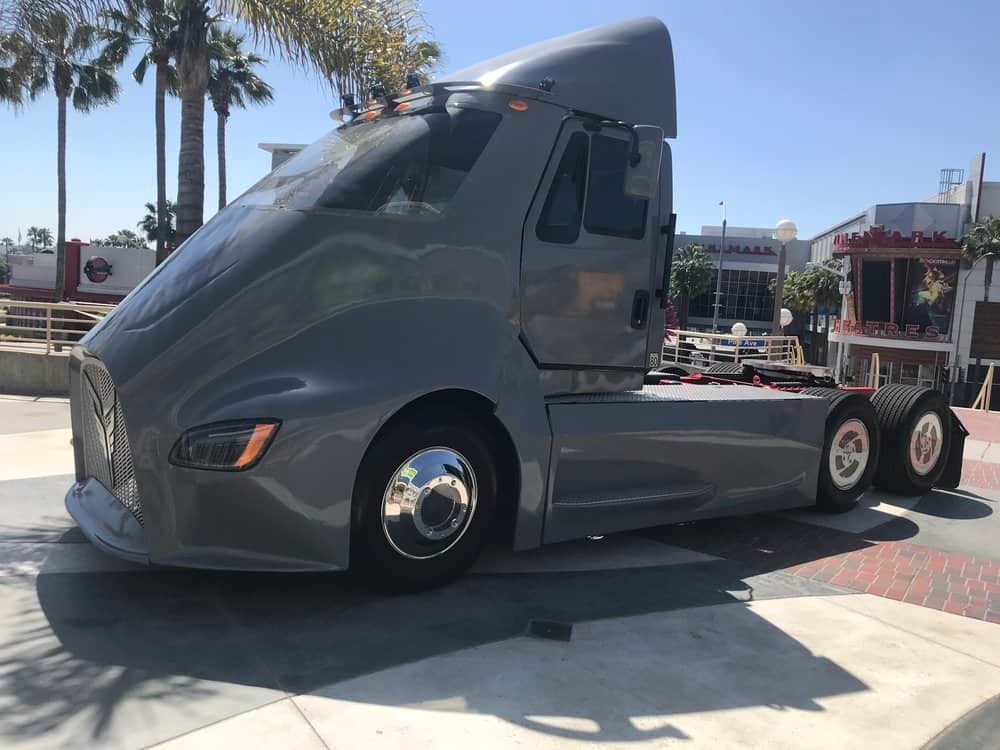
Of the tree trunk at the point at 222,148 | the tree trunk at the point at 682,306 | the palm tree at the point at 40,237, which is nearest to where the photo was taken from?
the tree trunk at the point at 222,148

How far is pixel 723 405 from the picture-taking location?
522 cm

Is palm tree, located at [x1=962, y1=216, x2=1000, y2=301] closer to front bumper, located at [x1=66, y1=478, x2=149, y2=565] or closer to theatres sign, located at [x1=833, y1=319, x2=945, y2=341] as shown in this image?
theatres sign, located at [x1=833, y1=319, x2=945, y2=341]

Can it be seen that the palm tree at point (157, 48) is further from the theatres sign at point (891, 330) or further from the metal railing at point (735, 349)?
the theatres sign at point (891, 330)

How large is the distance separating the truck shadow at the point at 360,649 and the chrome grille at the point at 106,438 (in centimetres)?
53

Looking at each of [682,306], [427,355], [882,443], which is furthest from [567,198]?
[682,306]

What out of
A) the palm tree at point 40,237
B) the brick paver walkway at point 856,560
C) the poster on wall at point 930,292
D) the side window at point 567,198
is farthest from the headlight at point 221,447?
the palm tree at point 40,237

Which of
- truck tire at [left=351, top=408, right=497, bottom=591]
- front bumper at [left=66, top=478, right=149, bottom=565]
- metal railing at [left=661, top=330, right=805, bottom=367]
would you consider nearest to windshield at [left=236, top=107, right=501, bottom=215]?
truck tire at [left=351, top=408, right=497, bottom=591]

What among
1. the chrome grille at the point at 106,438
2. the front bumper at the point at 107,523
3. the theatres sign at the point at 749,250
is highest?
the theatres sign at the point at 749,250

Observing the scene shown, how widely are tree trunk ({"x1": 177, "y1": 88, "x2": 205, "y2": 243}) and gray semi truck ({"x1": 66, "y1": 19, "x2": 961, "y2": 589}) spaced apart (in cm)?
724

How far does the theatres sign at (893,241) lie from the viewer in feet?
161

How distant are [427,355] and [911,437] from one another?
5265mm

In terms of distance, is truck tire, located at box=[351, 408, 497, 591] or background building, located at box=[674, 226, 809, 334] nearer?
truck tire, located at box=[351, 408, 497, 591]

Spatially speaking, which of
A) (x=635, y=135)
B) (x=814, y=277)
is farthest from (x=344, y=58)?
(x=814, y=277)

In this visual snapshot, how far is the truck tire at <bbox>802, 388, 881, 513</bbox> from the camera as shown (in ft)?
20.6
